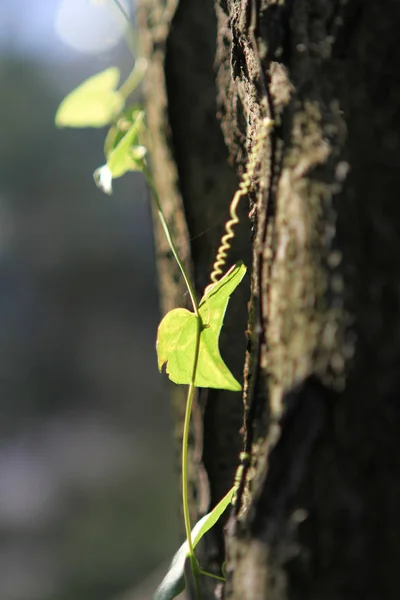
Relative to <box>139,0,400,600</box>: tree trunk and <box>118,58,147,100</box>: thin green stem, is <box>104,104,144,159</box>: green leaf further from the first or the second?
<box>139,0,400,600</box>: tree trunk

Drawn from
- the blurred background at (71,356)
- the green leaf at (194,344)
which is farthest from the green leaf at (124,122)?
the blurred background at (71,356)

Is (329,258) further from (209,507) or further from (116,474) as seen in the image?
(116,474)

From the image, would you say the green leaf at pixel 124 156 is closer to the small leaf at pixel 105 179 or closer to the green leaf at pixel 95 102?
the small leaf at pixel 105 179

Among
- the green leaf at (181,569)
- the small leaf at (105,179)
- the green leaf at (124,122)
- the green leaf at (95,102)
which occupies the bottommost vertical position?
the green leaf at (181,569)

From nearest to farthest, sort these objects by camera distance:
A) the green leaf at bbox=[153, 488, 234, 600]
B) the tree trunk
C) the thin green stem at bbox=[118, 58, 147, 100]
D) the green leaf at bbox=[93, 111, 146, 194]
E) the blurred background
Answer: the tree trunk → the green leaf at bbox=[153, 488, 234, 600] → the green leaf at bbox=[93, 111, 146, 194] → the thin green stem at bbox=[118, 58, 147, 100] → the blurred background

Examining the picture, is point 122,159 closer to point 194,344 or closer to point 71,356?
point 194,344

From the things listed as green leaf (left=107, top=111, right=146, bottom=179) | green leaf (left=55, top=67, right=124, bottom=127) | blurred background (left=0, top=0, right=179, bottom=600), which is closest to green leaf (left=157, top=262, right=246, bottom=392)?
green leaf (left=107, top=111, right=146, bottom=179)

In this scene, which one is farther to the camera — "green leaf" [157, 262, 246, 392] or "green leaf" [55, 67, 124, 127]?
"green leaf" [55, 67, 124, 127]
